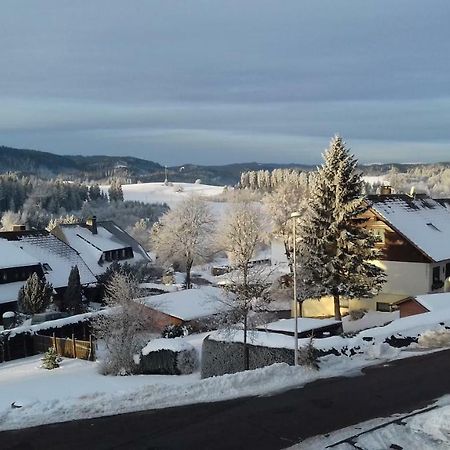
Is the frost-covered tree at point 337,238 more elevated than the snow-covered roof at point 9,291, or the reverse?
the frost-covered tree at point 337,238

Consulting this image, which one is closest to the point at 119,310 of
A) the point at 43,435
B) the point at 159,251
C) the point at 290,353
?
the point at 290,353

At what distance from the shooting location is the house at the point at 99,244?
55.5 meters

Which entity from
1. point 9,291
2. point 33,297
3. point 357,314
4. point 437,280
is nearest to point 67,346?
point 33,297

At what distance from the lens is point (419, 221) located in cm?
4094

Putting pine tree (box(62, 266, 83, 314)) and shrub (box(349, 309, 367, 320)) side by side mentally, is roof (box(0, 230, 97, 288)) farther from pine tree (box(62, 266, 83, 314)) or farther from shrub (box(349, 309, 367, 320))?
shrub (box(349, 309, 367, 320))

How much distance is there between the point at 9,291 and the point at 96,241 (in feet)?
53.6

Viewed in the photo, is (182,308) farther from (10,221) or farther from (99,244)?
(10,221)

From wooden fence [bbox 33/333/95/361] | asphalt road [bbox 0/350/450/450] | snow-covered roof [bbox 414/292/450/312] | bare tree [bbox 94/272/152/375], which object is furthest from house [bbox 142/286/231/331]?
asphalt road [bbox 0/350/450/450]

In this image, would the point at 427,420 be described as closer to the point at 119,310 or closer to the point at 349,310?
the point at 119,310

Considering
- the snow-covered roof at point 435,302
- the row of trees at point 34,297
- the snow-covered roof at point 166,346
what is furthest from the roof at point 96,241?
the snow-covered roof at point 435,302

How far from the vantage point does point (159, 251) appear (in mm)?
63344

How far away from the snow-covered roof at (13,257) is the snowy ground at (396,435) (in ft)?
114

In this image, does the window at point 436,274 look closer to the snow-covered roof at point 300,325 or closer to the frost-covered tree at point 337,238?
the frost-covered tree at point 337,238

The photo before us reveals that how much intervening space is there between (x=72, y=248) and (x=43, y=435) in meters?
40.8
